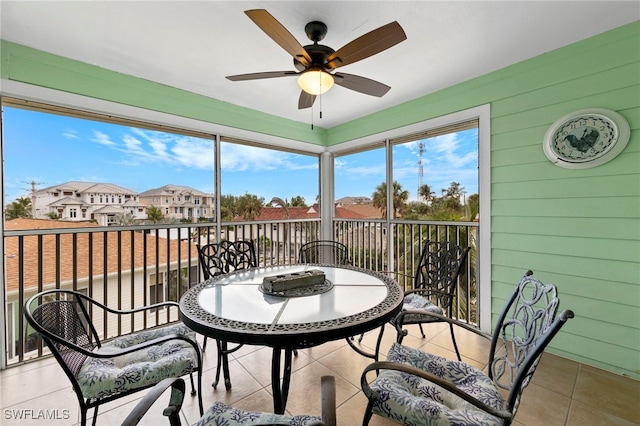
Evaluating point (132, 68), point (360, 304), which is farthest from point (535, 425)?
point (132, 68)

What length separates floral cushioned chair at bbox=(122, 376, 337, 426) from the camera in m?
0.90

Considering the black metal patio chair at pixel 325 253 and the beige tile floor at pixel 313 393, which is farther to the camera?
the black metal patio chair at pixel 325 253

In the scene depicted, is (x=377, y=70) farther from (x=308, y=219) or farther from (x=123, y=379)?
(x=123, y=379)

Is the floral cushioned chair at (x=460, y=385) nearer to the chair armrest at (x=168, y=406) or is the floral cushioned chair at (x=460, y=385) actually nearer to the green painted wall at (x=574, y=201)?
the chair armrest at (x=168, y=406)

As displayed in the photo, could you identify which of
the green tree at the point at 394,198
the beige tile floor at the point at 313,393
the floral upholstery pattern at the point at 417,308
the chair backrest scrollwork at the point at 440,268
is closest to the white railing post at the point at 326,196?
the green tree at the point at 394,198

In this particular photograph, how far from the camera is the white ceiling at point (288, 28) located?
1.86m

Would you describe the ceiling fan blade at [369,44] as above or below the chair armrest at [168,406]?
above

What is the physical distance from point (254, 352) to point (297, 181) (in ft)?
8.66

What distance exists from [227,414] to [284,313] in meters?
0.52

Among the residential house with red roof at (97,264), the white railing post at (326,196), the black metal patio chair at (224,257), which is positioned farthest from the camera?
the white railing post at (326,196)

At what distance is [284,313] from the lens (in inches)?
57.9

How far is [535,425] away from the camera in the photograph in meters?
1.65

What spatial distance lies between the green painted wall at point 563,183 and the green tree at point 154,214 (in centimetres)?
109

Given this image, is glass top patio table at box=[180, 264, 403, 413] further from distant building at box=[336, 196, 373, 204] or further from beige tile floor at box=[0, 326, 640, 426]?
distant building at box=[336, 196, 373, 204]
